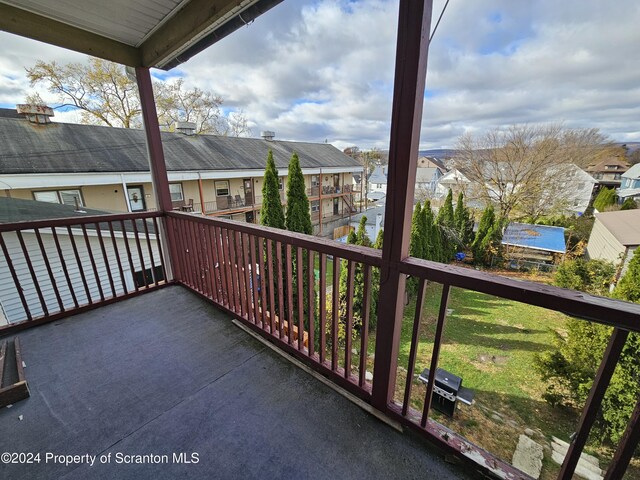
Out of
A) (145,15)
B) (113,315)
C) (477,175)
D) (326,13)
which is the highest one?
(145,15)

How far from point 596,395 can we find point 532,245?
2.95m

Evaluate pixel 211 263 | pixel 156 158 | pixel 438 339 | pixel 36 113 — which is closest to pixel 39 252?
pixel 156 158

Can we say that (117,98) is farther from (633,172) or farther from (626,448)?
(626,448)

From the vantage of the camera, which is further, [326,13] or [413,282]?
[413,282]

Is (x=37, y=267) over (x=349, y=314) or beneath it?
beneath

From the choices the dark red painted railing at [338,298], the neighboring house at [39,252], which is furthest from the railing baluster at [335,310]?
the neighboring house at [39,252]

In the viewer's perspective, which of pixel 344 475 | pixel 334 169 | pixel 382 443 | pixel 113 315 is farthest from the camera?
pixel 334 169

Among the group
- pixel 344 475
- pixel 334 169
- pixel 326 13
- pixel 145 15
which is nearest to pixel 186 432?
pixel 344 475

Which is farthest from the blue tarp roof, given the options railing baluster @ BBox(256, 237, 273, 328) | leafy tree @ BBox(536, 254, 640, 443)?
railing baluster @ BBox(256, 237, 273, 328)

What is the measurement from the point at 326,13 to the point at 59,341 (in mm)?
3217

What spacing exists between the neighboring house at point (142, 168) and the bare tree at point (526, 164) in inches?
105

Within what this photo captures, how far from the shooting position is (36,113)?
6668 millimetres

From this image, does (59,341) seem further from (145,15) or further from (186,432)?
(145,15)

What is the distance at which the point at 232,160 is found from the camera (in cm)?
911
